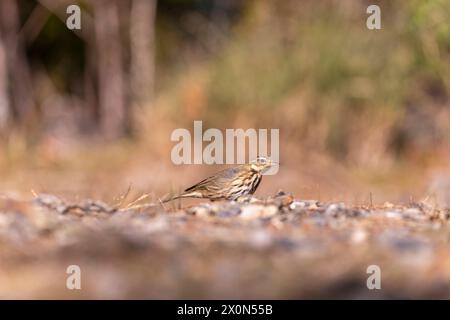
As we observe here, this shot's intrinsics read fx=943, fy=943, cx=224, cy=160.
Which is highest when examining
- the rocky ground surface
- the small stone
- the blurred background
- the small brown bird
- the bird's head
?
the blurred background

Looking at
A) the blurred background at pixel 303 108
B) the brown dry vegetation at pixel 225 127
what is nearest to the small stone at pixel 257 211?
the brown dry vegetation at pixel 225 127

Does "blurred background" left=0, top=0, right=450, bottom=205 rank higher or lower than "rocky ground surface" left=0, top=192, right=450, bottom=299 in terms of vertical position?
higher

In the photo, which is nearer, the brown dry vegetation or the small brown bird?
the brown dry vegetation

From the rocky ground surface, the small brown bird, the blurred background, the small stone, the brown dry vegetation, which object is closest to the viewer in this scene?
the rocky ground surface

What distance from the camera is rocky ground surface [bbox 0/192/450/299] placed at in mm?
4664

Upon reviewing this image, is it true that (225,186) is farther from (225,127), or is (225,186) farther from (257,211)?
(225,127)

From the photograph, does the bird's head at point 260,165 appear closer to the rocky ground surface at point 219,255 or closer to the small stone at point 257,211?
the small stone at point 257,211

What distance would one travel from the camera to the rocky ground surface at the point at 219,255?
466cm

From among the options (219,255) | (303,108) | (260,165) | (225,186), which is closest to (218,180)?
(225,186)

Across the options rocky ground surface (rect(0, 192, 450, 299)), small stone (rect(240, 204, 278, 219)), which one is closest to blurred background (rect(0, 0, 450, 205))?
small stone (rect(240, 204, 278, 219))

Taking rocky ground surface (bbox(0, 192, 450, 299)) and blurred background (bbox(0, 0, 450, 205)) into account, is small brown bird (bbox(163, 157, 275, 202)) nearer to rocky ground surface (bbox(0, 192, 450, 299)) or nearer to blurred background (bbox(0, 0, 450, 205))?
rocky ground surface (bbox(0, 192, 450, 299))

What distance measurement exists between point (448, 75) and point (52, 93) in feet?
37.6

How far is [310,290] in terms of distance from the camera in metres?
4.64
